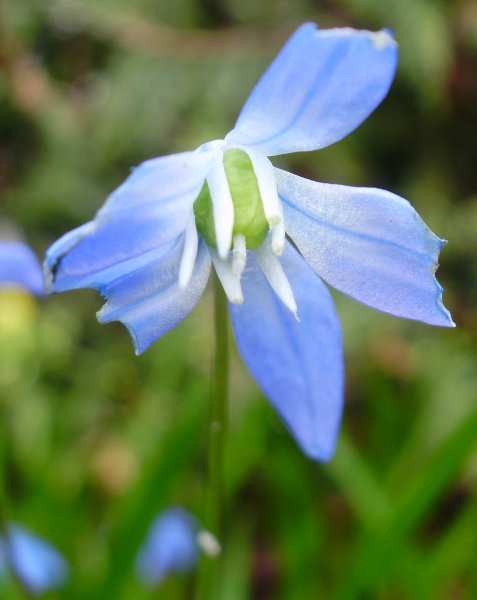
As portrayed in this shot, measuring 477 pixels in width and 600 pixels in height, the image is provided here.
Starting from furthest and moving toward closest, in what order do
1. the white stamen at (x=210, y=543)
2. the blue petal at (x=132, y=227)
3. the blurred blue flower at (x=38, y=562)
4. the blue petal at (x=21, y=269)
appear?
the blurred blue flower at (x=38, y=562) → the blue petal at (x=21, y=269) → the white stamen at (x=210, y=543) → the blue petal at (x=132, y=227)

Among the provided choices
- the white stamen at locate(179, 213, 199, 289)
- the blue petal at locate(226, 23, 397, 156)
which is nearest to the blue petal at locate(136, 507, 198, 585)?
the white stamen at locate(179, 213, 199, 289)

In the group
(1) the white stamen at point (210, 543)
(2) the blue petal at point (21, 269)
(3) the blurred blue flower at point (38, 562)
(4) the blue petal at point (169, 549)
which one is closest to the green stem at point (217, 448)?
(1) the white stamen at point (210, 543)

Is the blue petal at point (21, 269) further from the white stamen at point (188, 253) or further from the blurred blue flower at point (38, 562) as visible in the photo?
the blurred blue flower at point (38, 562)

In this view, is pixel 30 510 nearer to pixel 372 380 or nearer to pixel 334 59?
pixel 372 380

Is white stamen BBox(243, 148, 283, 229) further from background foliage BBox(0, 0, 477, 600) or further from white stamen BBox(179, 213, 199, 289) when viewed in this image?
background foliage BBox(0, 0, 477, 600)

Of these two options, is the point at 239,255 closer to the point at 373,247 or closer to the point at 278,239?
the point at 278,239

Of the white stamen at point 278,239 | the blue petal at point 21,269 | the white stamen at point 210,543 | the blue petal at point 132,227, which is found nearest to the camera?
the blue petal at point 132,227

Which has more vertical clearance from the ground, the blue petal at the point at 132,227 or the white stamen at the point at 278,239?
the blue petal at the point at 132,227
